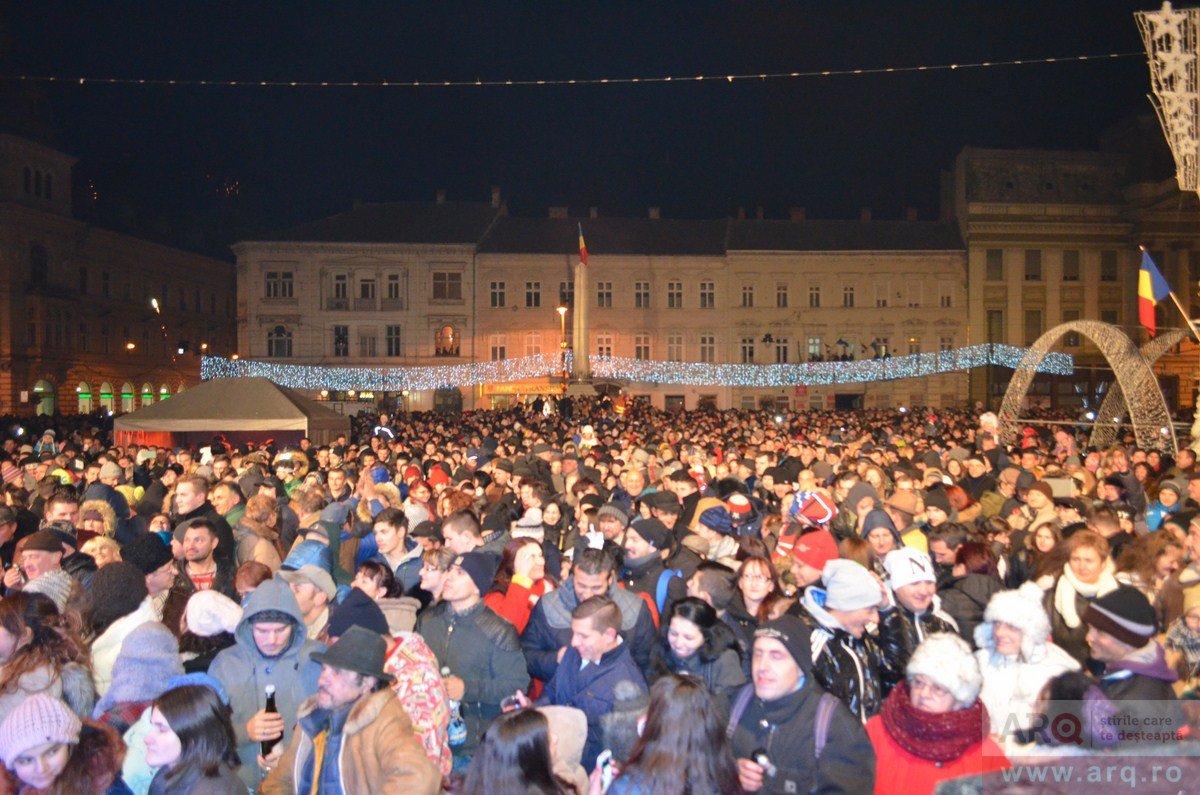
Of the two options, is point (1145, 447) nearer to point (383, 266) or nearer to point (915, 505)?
point (915, 505)

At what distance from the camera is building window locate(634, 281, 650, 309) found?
5238 centimetres

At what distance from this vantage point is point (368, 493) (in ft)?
30.0

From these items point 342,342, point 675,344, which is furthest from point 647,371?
point 342,342

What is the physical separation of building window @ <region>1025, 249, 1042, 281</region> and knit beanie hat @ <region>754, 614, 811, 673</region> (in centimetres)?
5335

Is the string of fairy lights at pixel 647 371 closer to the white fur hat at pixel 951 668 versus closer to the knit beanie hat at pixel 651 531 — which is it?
the knit beanie hat at pixel 651 531

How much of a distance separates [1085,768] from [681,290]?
162 feet

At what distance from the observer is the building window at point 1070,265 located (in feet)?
170

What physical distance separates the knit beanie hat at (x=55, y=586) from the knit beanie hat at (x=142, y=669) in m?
1.52

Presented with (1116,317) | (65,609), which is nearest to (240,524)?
(65,609)

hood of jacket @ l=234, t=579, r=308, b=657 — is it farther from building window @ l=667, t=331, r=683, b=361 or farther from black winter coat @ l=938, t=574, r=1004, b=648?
building window @ l=667, t=331, r=683, b=361

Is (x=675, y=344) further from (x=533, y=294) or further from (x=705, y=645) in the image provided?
(x=705, y=645)

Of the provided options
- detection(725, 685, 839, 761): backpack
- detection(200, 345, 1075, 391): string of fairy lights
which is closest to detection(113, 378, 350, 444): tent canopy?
detection(725, 685, 839, 761): backpack

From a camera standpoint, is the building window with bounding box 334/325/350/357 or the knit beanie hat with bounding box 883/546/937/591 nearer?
the knit beanie hat with bounding box 883/546/937/591

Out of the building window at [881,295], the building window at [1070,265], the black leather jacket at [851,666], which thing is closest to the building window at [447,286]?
the building window at [881,295]
